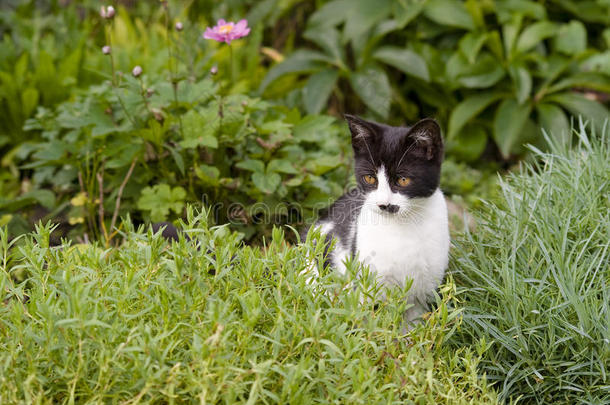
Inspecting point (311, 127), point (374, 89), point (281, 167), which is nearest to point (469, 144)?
point (374, 89)

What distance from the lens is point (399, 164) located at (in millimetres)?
2197

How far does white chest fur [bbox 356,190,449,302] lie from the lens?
2.17 metres

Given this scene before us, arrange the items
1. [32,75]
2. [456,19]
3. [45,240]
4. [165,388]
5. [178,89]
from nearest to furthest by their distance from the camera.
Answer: [165,388]
[45,240]
[178,89]
[32,75]
[456,19]

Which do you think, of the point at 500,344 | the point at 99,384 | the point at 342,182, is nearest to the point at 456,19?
the point at 342,182

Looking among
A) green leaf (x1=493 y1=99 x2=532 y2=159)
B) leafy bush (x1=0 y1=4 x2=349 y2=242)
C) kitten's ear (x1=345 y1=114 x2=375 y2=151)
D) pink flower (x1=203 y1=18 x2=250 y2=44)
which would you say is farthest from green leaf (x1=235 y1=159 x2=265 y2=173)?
green leaf (x1=493 y1=99 x2=532 y2=159)

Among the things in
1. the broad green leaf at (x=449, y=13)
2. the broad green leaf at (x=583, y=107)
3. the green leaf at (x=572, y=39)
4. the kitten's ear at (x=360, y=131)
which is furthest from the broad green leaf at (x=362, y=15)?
the kitten's ear at (x=360, y=131)

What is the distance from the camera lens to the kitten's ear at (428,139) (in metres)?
2.10

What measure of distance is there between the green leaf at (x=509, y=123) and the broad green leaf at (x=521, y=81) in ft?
0.27

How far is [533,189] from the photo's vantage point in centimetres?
268

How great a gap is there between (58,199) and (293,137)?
1.47 m

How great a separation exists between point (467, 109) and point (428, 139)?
2.45m

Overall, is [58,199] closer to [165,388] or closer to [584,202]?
[165,388]

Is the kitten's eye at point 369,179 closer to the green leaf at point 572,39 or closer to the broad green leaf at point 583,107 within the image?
the broad green leaf at point 583,107

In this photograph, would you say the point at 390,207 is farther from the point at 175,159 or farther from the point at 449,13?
the point at 449,13
